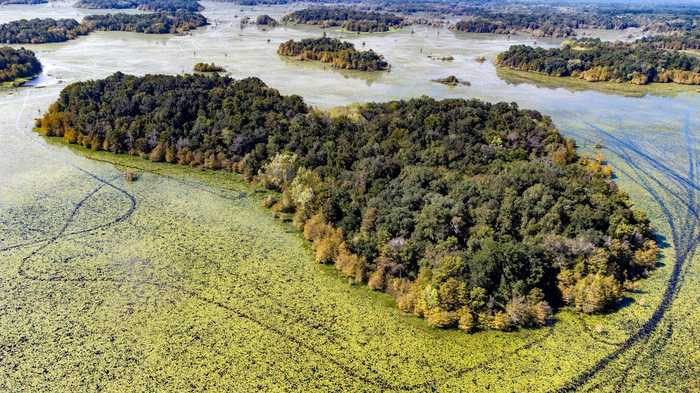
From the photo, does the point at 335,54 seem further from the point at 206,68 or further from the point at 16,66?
the point at 16,66

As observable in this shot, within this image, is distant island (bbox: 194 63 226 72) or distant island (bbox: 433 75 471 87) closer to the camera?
distant island (bbox: 433 75 471 87)

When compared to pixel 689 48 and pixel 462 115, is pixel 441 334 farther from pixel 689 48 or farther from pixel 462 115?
pixel 689 48

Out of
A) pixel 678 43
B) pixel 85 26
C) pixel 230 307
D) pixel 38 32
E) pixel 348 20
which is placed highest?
pixel 348 20

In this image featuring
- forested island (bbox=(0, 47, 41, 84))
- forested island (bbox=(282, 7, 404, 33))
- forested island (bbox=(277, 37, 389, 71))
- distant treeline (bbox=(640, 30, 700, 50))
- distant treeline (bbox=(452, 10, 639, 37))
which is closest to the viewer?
forested island (bbox=(0, 47, 41, 84))

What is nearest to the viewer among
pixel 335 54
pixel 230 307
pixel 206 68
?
pixel 230 307

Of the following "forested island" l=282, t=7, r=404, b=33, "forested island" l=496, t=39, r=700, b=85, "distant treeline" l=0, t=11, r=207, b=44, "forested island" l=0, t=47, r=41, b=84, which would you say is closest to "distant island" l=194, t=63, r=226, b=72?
"forested island" l=0, t=47, r=41, b=84

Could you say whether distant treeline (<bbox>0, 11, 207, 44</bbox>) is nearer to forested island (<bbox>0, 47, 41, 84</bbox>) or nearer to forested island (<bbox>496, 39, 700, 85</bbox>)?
forested island (<bbox>0, 47, 41, 84</bbox>)

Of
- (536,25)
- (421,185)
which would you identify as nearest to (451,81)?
(421,185)

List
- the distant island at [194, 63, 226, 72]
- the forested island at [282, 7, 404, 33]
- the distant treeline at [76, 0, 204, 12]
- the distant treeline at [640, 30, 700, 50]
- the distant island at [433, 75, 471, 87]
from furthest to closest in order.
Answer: the distant treeline at [76, 0, 204, 12], the forested island at [282, 7, 404, 33], the distant treeline at [640, 30, 700, 50], the distant island at [194, 63, 226, 72], the distant island at [433, 75, 471, 87]

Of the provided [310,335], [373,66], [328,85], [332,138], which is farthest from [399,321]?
[373,66]
